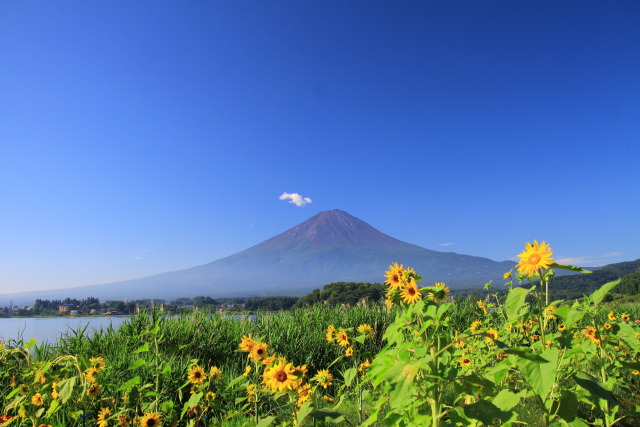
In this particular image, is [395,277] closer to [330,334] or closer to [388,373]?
[388,373]

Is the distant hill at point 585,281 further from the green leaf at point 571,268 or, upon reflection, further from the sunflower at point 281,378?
the sunflower at point 281,378

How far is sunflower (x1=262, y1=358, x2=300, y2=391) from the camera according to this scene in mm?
2006

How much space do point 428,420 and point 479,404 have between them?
0.33 metres

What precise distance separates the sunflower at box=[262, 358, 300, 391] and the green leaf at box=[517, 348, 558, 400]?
1.08 metres

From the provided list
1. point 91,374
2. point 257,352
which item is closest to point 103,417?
point 91,374

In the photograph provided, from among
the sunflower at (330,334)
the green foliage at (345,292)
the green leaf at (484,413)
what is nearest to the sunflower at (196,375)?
the sunflower at (330,334)

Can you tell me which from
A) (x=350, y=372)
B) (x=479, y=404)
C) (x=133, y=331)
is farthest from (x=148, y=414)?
(x=133, y=331)

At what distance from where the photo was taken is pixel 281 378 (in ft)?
6.71

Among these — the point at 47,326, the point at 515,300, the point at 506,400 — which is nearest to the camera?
the point at 515,300

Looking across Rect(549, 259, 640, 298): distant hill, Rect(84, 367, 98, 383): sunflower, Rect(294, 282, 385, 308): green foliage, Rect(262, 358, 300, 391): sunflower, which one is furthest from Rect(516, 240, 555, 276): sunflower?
Rect(294, 282, 385, 308): green foliage

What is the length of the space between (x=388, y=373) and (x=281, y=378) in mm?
783

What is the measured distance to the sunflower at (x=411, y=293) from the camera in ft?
6.96

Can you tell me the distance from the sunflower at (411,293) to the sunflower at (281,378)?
711 mm

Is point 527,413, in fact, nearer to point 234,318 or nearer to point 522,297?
point 522,297
